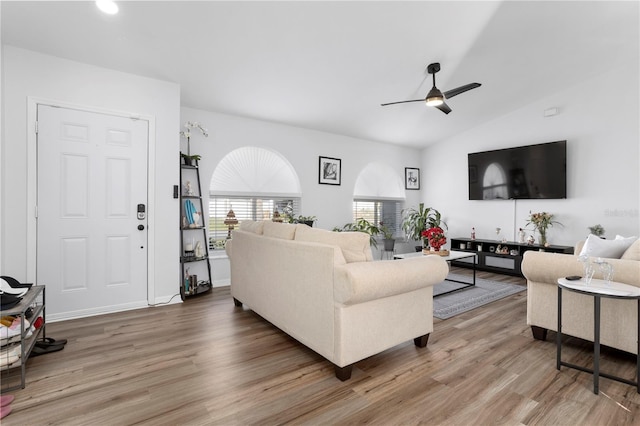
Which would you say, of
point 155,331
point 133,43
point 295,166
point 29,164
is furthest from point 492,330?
point 29,164

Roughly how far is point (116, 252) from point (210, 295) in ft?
3.88

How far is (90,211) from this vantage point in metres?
3.25

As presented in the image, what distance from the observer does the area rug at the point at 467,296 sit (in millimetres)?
3428

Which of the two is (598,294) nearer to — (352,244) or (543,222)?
(352,244)

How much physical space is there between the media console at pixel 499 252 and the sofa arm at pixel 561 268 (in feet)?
9.73

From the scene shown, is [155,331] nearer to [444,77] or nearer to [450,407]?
[450,407]

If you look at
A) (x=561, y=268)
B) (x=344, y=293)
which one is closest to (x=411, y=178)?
(x=561, y=268)

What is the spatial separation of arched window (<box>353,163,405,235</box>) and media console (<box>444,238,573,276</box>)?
4.81ft

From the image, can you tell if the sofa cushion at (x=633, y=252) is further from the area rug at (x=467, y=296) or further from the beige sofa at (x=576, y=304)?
the area rug at (x=467, y=296)

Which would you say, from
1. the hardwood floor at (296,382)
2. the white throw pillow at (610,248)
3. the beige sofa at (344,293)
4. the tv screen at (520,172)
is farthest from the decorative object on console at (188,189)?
the tv screen at (520,172)

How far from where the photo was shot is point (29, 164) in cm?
295

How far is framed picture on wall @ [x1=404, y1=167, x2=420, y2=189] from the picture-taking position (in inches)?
277

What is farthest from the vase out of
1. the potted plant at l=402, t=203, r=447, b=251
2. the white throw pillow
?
the white throw pillow

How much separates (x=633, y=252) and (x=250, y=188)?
4.27 meters
